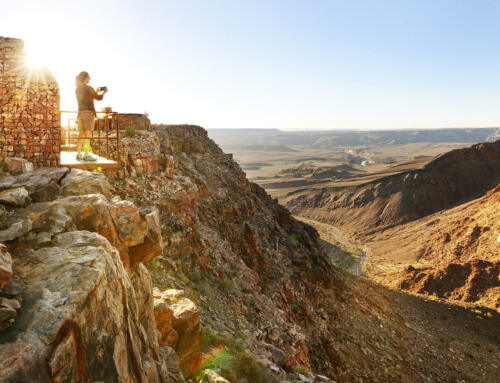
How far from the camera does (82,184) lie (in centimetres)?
721

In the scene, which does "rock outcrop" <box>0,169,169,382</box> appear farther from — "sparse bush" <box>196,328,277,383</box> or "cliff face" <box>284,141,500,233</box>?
"cliff face" <box>284,141,500,233</box>

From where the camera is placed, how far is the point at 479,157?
66.0 meters

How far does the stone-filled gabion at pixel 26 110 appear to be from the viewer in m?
7.26

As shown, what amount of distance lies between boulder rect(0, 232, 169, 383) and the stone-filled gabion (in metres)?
3.71

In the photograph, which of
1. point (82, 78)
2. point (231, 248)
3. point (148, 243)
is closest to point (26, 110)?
point (82, 78)

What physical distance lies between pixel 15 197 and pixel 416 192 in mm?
70727

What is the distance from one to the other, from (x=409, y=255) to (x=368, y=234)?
13.1 m

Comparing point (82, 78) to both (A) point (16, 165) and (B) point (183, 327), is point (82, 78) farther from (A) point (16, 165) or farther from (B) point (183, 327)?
(B) point (183, 327)

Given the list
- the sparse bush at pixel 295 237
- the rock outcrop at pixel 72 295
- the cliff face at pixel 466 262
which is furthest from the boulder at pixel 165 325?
the cliff face at pixel 466 262

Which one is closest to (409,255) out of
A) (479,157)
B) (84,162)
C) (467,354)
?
(467,354)

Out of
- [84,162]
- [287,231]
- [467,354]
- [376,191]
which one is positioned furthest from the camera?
[376,191]

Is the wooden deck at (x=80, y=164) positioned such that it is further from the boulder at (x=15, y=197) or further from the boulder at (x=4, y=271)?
the boulder at (x=4, y=271)

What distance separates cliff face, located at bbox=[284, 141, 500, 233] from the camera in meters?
62.6

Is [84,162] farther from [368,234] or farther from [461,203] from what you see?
[461,203]
